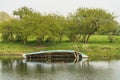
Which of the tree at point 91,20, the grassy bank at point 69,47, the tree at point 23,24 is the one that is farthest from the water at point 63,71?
A: the tree at point 91,20

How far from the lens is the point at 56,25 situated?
106 metres

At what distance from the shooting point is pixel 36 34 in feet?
344

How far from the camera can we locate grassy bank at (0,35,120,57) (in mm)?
98000

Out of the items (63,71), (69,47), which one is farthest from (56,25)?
(63,71)

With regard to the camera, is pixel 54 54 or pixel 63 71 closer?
pixel 63 71

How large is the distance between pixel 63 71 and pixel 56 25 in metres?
37.3

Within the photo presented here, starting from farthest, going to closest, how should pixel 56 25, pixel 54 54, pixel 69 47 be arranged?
pixel 56 25, pixel 69 47, pixel 54 54

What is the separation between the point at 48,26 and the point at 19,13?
11120mm

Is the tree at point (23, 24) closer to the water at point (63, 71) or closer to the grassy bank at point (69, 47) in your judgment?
the grassy bank at point (69, 47)

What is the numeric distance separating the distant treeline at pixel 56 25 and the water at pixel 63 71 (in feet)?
78.2

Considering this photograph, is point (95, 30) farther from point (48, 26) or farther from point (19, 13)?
point (19, 13)

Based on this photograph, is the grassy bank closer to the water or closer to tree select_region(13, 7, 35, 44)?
tree select_region(13, 7, 35, 44)

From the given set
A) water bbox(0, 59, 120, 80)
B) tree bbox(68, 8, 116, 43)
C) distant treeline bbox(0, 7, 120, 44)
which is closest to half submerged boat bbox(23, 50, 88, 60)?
distant treeline bbox(0, 7, 120, 44)

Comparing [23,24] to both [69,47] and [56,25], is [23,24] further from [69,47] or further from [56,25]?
[69,47]
